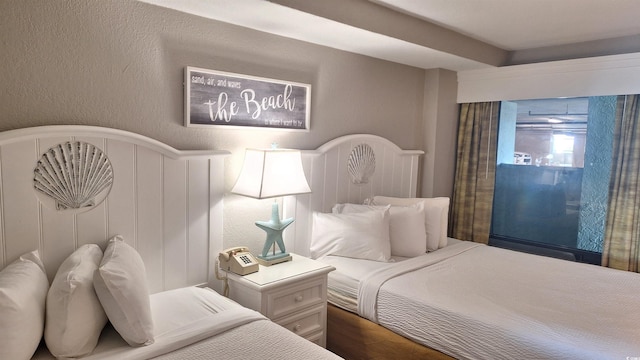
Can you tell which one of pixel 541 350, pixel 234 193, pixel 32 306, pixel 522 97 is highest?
pixel 522 97

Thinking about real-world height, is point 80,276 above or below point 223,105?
below

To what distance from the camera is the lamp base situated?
2.51m

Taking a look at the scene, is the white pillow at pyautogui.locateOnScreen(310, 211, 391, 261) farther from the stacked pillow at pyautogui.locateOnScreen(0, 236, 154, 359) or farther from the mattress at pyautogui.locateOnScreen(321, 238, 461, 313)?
the stacked pillow at pyautogui.locateOnScreen(0, 236, 154, 359)

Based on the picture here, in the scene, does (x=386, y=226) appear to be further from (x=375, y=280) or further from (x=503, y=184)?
(x=503, y=184)

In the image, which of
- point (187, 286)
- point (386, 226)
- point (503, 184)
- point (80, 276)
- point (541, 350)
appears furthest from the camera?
point (503, 184)

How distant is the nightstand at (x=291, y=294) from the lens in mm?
2225

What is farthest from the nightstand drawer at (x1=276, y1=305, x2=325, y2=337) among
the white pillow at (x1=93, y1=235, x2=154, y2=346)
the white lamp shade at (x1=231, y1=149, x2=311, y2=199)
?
the white pillow at (x1=93, y1=235, x2=154, y2=346)

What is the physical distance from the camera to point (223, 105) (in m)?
2.45

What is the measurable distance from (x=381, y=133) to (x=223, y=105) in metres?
1.50

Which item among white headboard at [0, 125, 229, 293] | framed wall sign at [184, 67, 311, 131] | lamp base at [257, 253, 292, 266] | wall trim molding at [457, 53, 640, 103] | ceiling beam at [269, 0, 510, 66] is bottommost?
lamp base at [257, 253, 292, 266]

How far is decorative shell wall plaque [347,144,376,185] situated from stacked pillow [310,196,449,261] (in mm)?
255

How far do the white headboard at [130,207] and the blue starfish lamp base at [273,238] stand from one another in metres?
0.26

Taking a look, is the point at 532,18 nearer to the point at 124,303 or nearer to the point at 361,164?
the point at 361,164

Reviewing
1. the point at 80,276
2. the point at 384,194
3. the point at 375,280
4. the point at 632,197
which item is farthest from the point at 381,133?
the point at 80,276
